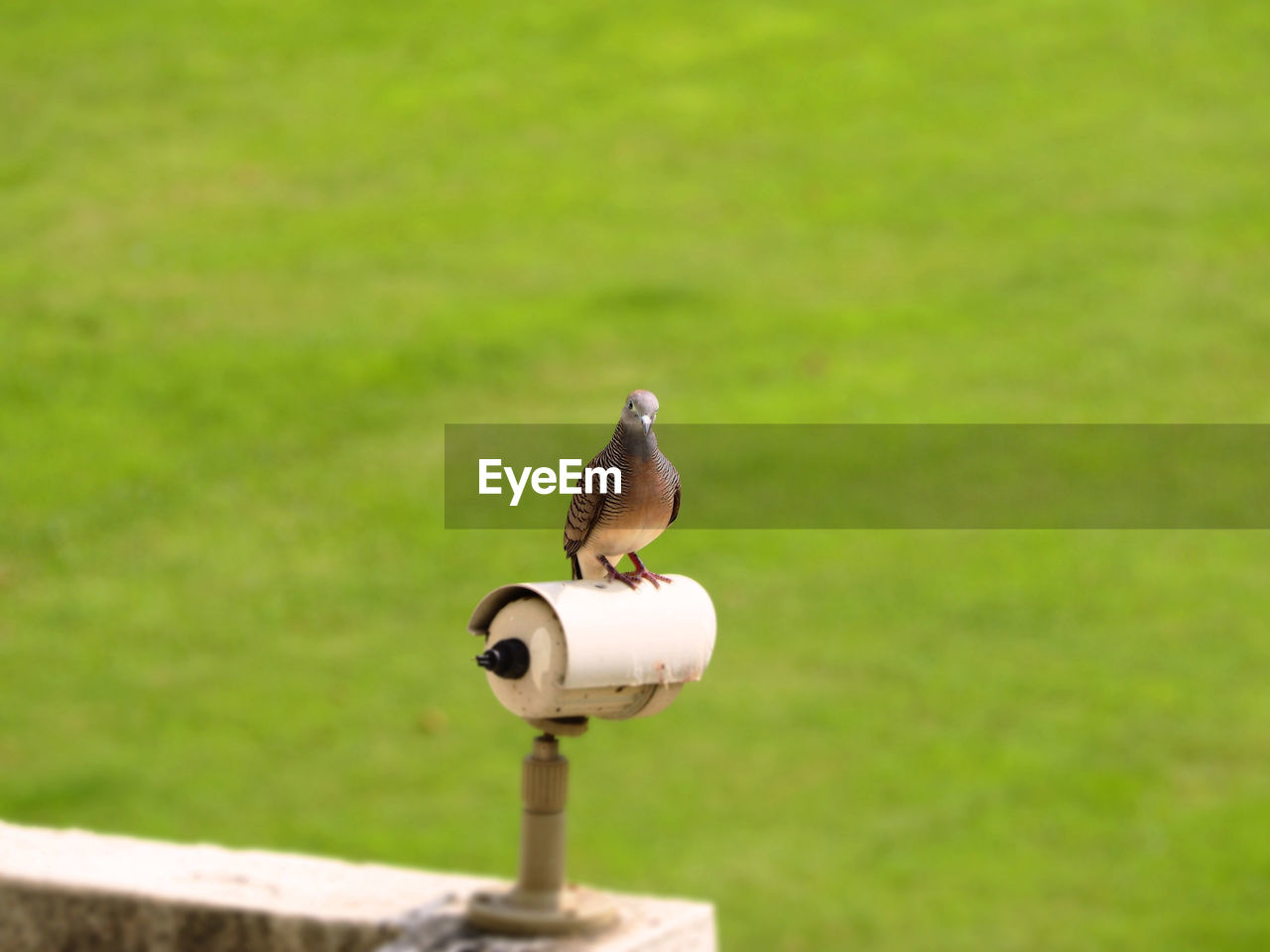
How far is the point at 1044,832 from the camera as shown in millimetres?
8328

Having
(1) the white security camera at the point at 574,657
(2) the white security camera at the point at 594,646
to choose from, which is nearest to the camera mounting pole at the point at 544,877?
(1) the white security camera at the point at 574,657

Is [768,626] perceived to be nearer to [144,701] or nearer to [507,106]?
[144,701]

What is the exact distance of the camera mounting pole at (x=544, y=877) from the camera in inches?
157

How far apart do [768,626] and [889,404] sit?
205cm

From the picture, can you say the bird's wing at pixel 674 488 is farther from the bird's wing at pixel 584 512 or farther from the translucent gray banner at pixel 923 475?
the translucent gray banner at pixel 923 475

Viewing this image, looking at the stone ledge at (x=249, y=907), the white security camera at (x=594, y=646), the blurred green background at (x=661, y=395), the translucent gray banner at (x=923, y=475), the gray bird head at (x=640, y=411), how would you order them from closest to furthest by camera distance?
the gray bird head at (x=640, y=411) → the white security camera at (x=594, y=646) → the stone ledge at (x=249, y=907) → the blurred green background at (x=661, y=395) → the translucent gray banner at (x=923, y=475)

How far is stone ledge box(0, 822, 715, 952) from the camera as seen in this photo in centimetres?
416

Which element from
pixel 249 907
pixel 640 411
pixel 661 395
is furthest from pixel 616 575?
pixel 661 395

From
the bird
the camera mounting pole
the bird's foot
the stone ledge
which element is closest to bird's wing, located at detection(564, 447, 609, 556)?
the bird

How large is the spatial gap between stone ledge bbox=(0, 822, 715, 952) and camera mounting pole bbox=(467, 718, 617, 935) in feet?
0.12

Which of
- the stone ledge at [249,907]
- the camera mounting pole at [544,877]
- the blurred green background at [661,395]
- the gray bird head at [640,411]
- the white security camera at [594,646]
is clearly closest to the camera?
the gray bird head at [640,411]

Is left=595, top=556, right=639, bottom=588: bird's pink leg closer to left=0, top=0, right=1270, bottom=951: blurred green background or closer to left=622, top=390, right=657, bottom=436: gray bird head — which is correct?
left=622, top=390, right=657, bottom=436: gray bird head

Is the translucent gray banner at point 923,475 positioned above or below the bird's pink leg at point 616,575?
above

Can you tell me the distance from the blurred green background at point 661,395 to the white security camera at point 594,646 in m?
4.31
